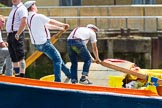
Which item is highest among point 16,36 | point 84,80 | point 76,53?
point 16,36

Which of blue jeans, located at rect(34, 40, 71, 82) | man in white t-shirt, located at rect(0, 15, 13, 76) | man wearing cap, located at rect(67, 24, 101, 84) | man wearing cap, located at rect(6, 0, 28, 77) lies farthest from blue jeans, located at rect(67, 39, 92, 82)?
man in white t-shirt, located at rect(0, 15, 13, 76)

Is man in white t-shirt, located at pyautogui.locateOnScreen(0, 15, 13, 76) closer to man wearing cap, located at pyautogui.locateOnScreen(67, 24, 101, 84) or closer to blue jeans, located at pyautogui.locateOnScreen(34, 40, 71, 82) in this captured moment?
blue jeans, located at pyautogui.locateOnScreen(34, 40, 71, 82)

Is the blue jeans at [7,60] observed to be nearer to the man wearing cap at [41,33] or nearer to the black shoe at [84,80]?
the man wearing cap at [41,33]

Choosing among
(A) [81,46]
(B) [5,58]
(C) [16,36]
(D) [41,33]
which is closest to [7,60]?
(B) [5,58]

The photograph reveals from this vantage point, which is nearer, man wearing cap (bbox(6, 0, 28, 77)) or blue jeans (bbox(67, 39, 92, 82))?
man wearing cap (bbox(6, 0, 28, 77))

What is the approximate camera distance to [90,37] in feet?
34.5

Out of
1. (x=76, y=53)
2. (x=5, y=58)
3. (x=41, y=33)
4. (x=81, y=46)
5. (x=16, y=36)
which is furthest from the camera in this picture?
(x=76, y=53)

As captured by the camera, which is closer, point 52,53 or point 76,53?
point 52,53

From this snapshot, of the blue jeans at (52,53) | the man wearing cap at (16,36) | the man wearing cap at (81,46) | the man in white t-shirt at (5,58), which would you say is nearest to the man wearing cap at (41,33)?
the blue jeans at (52,53)

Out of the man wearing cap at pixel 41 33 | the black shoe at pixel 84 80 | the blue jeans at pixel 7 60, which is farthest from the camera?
the black shoe at pixel 84 80

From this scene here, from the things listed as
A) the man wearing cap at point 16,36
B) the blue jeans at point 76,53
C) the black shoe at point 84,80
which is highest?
the man wearing cap at point 16,36

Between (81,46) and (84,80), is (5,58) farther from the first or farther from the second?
(84,80)

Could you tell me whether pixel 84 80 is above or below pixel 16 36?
below

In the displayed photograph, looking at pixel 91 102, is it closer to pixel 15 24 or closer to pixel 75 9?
pixel 15 24
